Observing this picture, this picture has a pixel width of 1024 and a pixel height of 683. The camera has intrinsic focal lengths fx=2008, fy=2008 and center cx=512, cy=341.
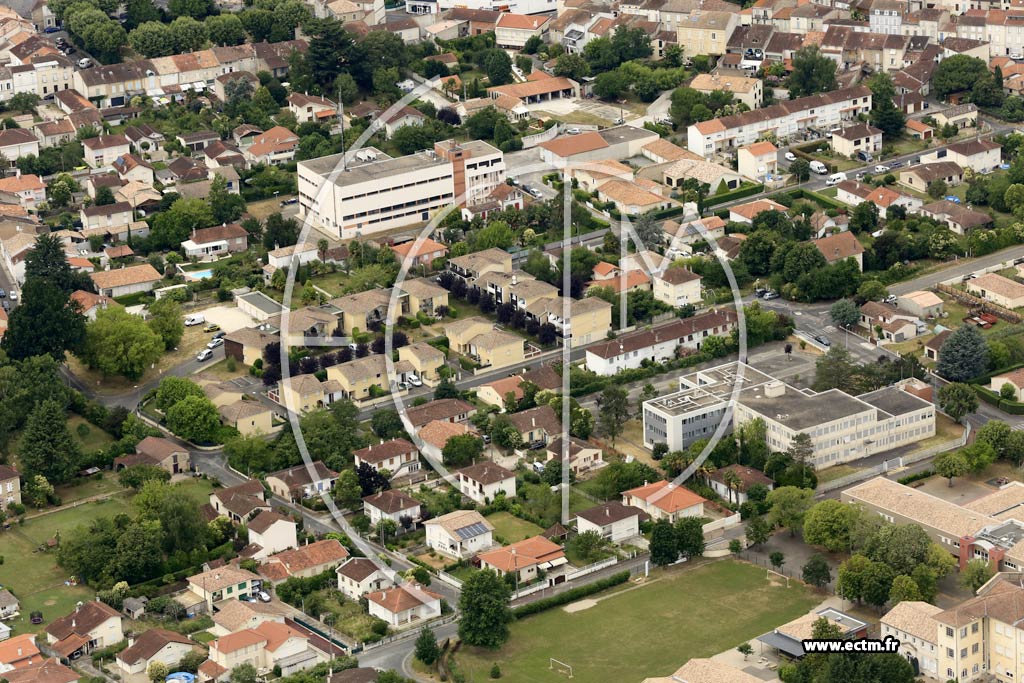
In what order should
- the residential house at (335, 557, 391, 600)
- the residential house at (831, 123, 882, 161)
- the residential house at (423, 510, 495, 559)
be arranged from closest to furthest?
1. the residential house at (335, 557, 391, 600)
2. the residential house at (423, 510, 495, 559)
3. the residential house at (831, 123, 882, 161)

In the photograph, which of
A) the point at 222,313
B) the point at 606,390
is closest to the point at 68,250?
the point at 222,313

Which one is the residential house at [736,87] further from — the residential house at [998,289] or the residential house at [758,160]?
the residential house at [998,289]

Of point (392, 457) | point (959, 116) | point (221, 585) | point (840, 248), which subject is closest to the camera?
point (221, 585)

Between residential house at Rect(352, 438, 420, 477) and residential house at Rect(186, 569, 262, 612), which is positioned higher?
residential house at Rect(352, 438, 420, 477)

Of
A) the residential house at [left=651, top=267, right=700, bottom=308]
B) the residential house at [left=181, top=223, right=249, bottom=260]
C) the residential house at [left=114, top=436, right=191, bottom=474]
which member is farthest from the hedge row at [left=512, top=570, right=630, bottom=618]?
the residential house at [left=181, top=223, right=249, bottom=260]

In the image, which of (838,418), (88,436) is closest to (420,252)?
(88,436)

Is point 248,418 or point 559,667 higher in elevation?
point 248,418

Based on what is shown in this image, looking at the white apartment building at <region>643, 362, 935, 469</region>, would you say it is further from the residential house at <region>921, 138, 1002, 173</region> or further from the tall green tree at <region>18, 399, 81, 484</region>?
the residential house at <region>921, 138, 1002, 173</region>

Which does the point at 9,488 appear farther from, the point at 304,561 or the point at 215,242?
the point at 215,242
